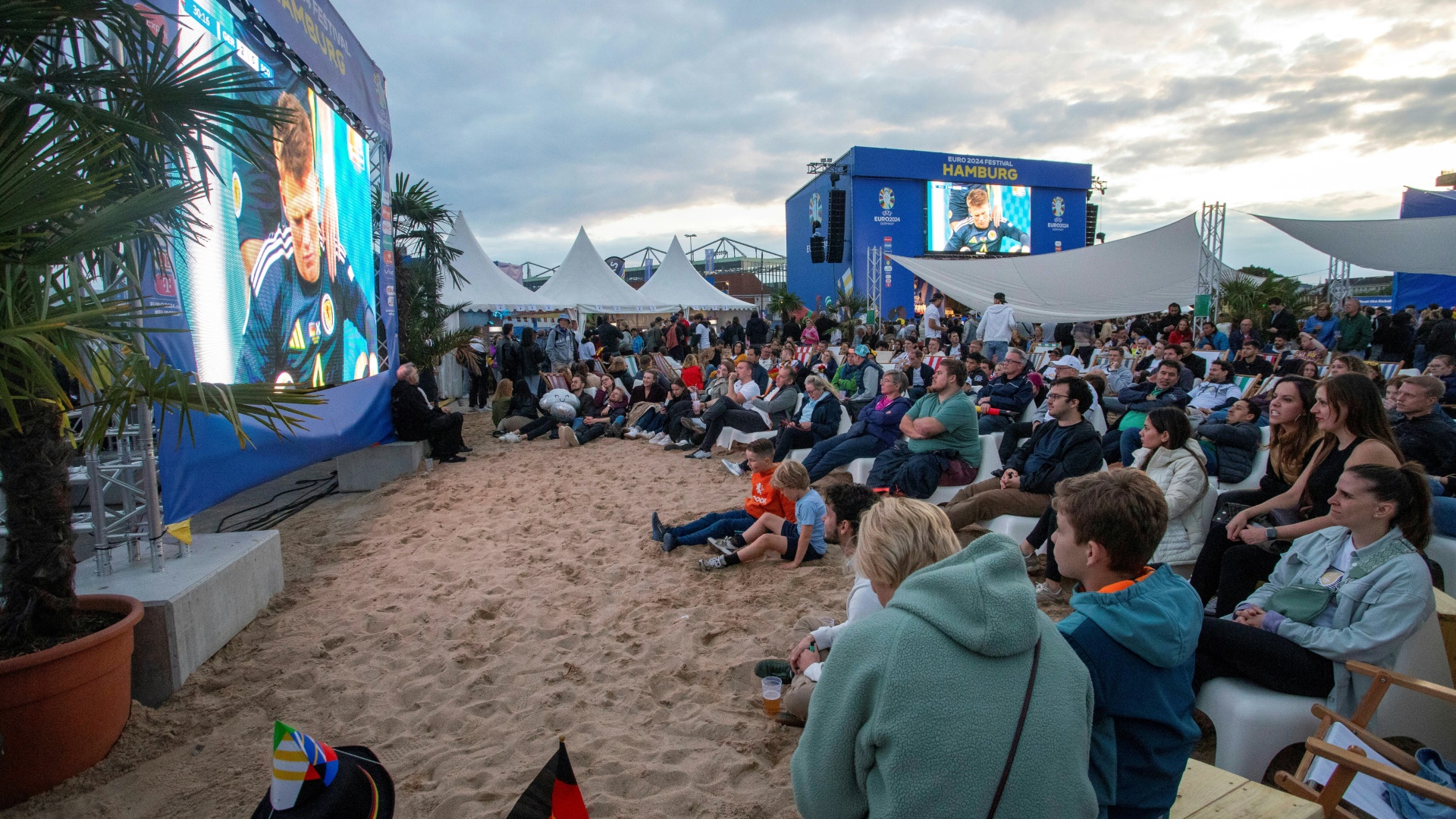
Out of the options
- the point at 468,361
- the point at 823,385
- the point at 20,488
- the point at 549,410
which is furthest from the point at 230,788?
the point at 468,361

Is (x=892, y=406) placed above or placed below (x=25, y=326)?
below

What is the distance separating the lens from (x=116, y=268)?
3195mm

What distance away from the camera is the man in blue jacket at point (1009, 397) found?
22.9 ft

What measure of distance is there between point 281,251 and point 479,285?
10.8m

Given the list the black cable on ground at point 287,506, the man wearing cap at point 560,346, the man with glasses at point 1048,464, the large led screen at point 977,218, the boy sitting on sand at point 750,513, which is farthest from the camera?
the large led screen at point 977,218

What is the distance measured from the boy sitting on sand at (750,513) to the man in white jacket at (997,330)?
7533 mm

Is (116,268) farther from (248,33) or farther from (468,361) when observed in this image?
(468,361)

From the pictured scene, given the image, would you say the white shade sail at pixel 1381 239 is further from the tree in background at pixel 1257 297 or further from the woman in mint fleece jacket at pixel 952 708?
the woman in mint fleece jacket at pixel 952 708

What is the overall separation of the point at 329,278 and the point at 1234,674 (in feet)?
23.3

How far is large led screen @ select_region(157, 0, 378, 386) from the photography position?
4465mm

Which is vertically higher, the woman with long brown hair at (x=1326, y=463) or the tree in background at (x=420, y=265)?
the tree in background at (x=420, y=265)

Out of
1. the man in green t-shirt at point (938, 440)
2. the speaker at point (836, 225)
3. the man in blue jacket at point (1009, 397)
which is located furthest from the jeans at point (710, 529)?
the speaker at point (836, 225)

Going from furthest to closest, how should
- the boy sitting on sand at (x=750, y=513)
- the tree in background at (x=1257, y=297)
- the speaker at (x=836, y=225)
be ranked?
the speaker at (x=836, y=225) → the tree in background at (x=1257, y=297) → the boy sitting on sand at (x=750, y=513)

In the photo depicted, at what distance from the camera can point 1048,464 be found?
14.1ft
